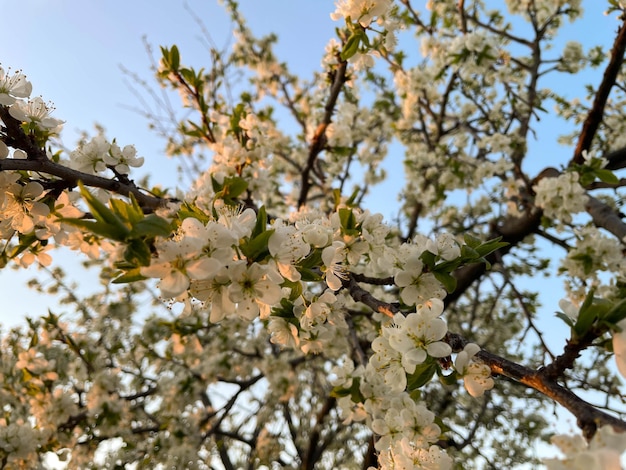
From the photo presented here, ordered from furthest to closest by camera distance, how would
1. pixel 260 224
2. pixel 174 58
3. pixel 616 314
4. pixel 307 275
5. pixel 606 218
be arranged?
1. pixel 606 218
2. pixel 174 58
3. pixel 307 275
4. pixel 260 224
5. pixel 616 314

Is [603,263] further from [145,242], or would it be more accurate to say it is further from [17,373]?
[17,373]

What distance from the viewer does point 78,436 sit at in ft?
11.5

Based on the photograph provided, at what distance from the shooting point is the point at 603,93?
296 cm

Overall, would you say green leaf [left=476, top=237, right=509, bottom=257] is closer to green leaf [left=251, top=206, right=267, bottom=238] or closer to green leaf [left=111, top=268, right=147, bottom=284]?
green leaf [left=251, top=206, right=267, bottom=238]

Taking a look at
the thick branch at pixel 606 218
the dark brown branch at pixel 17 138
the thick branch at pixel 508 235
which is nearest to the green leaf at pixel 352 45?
the dark brown branch at pixel 17 138

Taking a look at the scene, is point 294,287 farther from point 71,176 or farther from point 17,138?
point 17,138

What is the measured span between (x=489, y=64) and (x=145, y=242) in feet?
13.5

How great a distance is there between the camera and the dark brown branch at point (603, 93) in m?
2.68

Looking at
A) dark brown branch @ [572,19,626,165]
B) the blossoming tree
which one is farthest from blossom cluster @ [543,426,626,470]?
dark brown branch @ [572,19,626,165]

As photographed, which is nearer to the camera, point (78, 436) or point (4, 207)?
point (4, 207)

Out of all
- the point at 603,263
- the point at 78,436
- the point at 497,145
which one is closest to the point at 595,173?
the point at 603,263

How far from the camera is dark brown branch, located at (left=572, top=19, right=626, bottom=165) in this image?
8.79 feet

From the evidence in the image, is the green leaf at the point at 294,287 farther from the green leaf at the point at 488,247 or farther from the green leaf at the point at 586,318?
the green leaf at the point at 586,318

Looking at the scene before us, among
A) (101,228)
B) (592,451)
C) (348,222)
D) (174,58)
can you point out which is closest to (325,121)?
(174,58)
